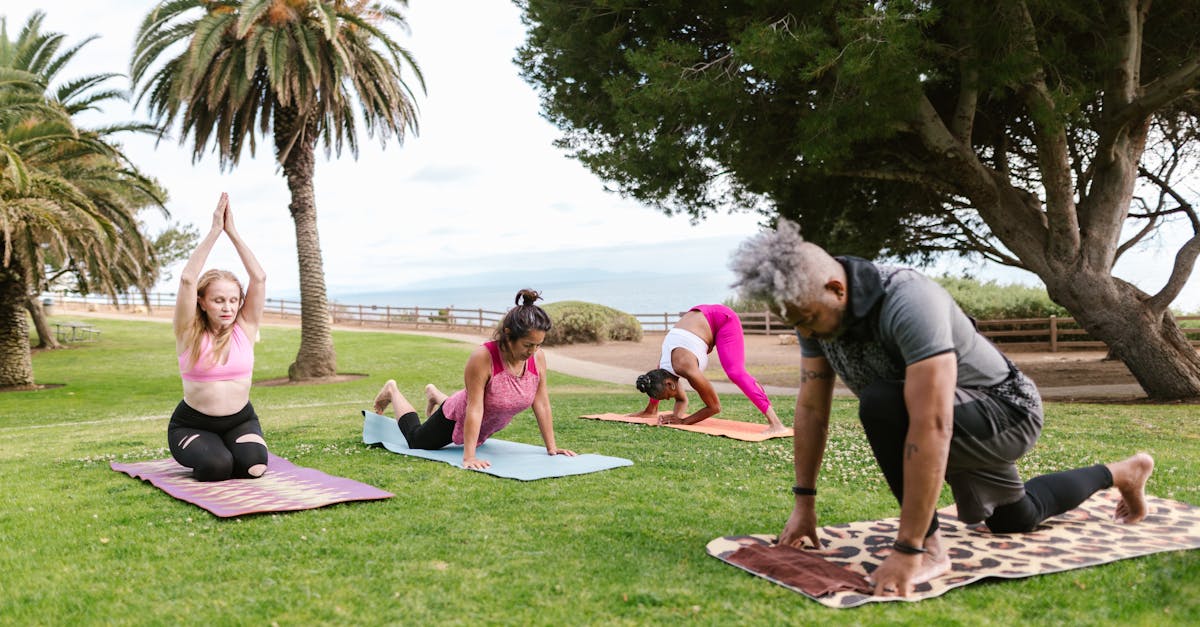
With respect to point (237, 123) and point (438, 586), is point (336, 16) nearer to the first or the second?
point (237, 123)

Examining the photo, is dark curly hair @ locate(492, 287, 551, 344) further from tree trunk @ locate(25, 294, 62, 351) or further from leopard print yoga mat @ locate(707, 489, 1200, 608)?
tree trunk @ locate(25, 294, 62, 351)

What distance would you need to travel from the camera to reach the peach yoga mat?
312 inches

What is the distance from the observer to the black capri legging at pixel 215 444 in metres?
5.54

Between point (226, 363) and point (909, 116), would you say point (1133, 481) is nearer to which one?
point (226, 363)

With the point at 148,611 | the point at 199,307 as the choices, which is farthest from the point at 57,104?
the point at 148,611

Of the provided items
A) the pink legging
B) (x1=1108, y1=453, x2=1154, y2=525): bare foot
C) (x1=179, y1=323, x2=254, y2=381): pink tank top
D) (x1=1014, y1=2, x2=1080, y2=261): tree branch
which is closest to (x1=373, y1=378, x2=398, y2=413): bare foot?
(x1=179, y1=323, x2=254, y2=381): pink tank top

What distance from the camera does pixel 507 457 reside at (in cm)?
661

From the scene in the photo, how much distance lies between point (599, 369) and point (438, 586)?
1935 cm

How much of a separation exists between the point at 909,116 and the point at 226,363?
952 cm

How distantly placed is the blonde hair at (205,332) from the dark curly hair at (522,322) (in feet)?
6.01

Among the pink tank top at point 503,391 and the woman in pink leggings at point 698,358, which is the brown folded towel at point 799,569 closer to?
the pink tank top at point 503,391

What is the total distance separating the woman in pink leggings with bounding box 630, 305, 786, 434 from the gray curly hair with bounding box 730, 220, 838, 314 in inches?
219

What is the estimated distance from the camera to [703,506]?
4816 millimetres

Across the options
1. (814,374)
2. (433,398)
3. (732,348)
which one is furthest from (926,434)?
(732,348)
